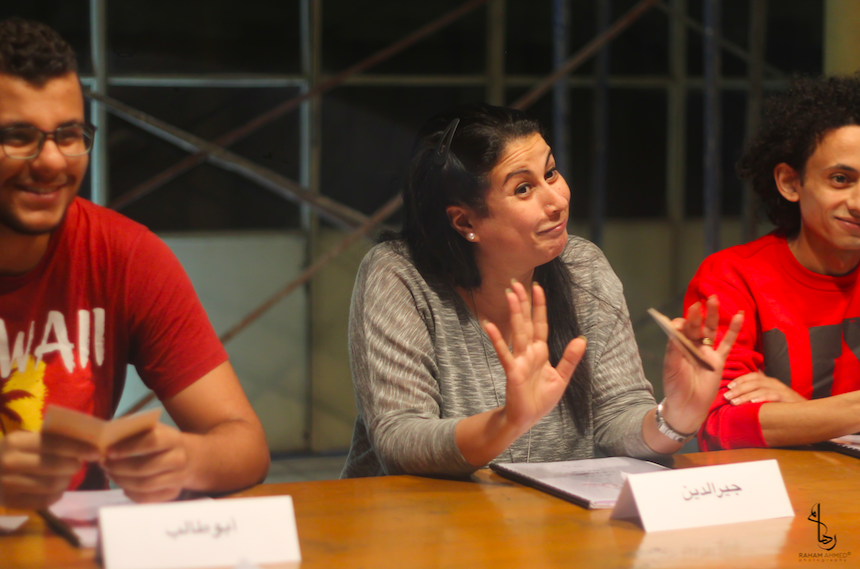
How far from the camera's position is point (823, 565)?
873 millimetres

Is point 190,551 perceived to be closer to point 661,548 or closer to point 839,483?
point 661,548

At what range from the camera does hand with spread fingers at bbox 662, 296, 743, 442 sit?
1.21 meters

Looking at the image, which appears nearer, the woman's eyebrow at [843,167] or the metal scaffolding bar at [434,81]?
the woman's eyebrow at [843,167]

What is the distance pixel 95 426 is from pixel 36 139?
19.7 inches

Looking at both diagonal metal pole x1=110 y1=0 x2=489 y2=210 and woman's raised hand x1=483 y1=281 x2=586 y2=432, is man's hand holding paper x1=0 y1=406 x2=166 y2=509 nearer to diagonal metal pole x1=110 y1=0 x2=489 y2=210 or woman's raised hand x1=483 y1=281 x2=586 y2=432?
woman's raised hand x1=483 y1=281 x2=586 y2=432

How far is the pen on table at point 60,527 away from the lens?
892 mm

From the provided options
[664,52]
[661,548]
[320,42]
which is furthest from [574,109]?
[661,548]

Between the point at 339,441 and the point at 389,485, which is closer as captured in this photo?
the point at 389,485

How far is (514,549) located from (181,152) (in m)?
2.89

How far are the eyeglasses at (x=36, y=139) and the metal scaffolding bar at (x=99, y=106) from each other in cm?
232

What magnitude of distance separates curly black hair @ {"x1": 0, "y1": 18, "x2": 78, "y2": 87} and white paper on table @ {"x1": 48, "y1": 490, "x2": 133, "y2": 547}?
1.83ft

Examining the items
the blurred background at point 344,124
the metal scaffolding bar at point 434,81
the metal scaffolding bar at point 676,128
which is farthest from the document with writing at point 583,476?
the metal scaffolding bar at point 676,128

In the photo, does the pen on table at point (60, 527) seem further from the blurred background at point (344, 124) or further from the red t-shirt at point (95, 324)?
the blurred background at point (344, 124)

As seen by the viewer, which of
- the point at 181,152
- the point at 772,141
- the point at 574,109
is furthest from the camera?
the point at 574,109
